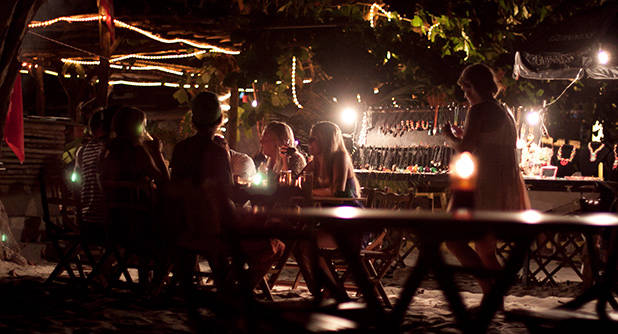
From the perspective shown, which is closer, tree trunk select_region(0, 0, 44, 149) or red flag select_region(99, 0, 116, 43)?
tree trunk select_region(0, 0, 44, 149)

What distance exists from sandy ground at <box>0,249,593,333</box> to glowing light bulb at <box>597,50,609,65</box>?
12.4 ft

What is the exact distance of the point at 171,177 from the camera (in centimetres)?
502

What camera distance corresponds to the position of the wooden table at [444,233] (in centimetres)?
262

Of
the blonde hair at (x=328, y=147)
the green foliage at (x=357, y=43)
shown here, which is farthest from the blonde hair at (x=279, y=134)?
the green foliage at (x=357, y=43)

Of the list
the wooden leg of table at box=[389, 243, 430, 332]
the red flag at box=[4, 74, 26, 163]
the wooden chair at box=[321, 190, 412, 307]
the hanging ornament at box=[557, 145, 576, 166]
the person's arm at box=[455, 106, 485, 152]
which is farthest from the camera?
the hanging ornament at box=[557, 145, 576, 166]

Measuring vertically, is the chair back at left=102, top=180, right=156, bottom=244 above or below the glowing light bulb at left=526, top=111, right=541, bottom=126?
below

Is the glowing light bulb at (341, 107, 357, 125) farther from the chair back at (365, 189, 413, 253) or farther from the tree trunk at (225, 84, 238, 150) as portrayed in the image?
the chair back at (365, 189, 413, 253)

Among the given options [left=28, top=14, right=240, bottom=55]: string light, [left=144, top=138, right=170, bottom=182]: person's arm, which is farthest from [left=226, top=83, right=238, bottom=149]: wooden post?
[left=144, top=138, right=170, bottom=182]: person's arm

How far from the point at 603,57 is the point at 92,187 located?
7.30 m

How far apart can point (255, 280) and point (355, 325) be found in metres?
2.52

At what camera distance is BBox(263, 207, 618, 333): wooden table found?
262 cm

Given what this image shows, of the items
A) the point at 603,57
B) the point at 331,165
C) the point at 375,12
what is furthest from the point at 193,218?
the point at 603,57

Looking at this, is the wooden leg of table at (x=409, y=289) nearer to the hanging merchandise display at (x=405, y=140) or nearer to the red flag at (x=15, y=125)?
the red flag at (x=15, y=125)

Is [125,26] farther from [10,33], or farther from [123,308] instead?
[123,308]
